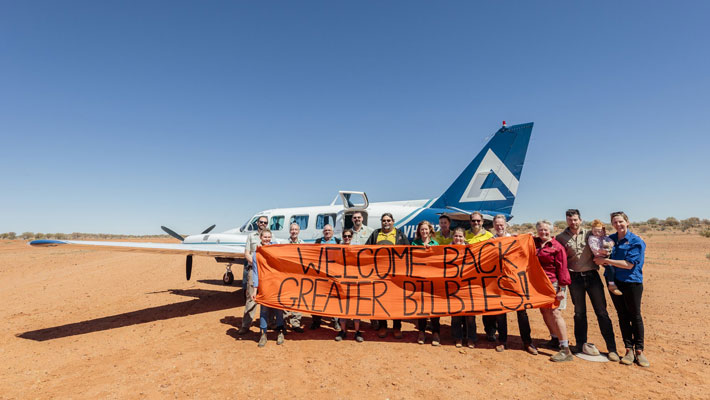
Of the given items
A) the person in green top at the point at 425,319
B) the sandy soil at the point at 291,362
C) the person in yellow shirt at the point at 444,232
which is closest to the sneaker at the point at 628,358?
the sandy soil at the point at 291,362

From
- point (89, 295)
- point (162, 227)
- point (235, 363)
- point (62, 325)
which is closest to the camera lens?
point (235, 363)

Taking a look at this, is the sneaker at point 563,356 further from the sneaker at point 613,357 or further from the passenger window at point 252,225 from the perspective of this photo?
the passenger window at point 252,225

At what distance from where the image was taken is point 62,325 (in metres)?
8.09

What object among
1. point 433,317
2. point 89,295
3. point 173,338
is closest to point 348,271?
point 433,317

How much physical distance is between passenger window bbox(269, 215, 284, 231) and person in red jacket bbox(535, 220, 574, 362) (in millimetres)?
9419

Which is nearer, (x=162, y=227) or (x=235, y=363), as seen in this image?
(x=235, y=363)

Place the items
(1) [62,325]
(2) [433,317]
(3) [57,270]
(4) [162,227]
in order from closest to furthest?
(2) [433,317] < (1) [62,325] < (4) [162,227] < (3) [57,270]

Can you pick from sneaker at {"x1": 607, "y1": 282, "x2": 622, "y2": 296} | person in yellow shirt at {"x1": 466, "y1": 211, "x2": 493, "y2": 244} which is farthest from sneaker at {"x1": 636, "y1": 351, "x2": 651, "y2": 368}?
person in yellow shirt at {"x1": 466, "y1": 211, "x2": 493, "y2": 244}

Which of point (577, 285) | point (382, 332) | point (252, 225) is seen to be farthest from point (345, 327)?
point (252, 225)

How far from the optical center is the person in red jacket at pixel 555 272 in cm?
541

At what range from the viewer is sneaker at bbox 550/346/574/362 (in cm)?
538

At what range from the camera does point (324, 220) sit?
465 inches

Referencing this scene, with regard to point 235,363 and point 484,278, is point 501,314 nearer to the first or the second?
point 484,278

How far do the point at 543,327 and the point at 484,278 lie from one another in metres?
2.89
